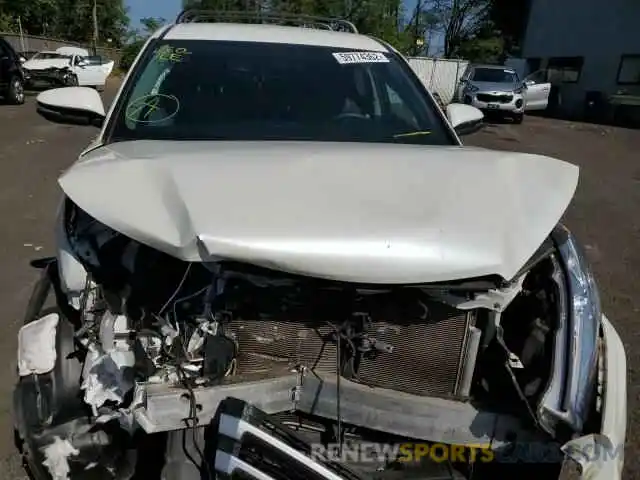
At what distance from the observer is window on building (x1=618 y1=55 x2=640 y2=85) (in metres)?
22.1

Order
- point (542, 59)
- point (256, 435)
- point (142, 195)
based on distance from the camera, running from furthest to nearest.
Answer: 1. point (542, 59)
2. point (142, 195)
3. point (256, 435)

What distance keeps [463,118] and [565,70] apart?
79.6ft

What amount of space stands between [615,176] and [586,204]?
292 cm

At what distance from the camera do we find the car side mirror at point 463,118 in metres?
3.39

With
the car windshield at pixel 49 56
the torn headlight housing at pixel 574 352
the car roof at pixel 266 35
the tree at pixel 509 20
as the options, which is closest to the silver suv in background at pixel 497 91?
the car windshield at pixel 49 56

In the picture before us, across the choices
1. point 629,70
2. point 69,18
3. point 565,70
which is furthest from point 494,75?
point 69,18

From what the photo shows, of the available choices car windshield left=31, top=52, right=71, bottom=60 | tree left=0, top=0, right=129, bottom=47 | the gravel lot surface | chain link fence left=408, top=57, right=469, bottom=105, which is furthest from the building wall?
tree left=0, top=0, right=129, bottom=47

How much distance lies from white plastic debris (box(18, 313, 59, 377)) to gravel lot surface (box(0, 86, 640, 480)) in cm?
73

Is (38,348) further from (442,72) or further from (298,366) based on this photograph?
(442,72)

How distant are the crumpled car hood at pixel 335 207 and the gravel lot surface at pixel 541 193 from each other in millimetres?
1405

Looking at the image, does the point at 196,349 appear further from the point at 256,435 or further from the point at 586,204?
the point at 586,204

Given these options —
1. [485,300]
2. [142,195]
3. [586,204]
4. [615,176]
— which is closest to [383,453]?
[485,300]

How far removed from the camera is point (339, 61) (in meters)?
3.37

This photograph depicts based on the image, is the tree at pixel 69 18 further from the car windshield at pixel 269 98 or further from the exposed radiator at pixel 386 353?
the exposed radiator at pixel 386 353
